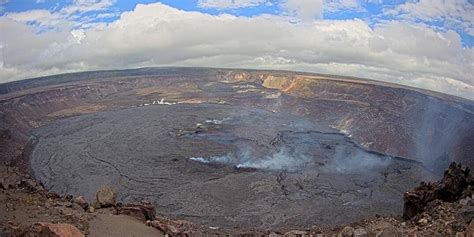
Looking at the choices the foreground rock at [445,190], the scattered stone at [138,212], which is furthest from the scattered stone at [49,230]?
the foreground rock at [445,190]

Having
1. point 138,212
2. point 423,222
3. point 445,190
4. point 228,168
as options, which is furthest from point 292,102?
point 423,222

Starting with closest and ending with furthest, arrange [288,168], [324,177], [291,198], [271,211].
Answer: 1. [271,211]
2. [291,198]
3. [324,177]
4. [288,168]

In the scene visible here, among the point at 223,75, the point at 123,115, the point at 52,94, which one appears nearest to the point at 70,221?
the point at 123,115

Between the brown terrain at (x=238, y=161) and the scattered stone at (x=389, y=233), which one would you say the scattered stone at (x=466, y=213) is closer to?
the brown terrain at (x=238, y=161)

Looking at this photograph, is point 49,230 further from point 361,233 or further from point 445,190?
point 445,190

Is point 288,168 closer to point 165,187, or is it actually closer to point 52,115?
point 165,187

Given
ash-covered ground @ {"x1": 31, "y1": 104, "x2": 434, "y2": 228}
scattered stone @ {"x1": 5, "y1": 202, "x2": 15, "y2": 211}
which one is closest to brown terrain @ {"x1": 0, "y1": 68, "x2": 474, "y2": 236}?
ash-covered ground @ {"x1": 31, "y1": 104, "x2": 434, "y2": 228}

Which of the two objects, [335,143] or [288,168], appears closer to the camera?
[288,168]
